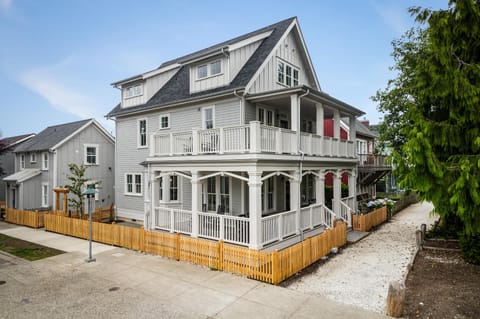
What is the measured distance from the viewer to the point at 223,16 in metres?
26.3

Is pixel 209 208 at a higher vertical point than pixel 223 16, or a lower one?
lower

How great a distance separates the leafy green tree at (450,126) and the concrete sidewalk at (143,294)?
363 centimetres

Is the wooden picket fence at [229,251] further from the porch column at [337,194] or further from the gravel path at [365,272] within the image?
the porch column at [337,194]

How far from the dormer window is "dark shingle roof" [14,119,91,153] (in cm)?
1232

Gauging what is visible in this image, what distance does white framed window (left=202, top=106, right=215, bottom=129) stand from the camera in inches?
614

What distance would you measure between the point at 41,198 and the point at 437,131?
83.0 ft

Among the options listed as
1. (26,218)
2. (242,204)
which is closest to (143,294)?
(242,204)

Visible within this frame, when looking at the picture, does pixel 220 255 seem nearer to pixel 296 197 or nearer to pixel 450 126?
pixel 296 197

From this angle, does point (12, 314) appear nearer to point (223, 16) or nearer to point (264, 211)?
point (264, 211)

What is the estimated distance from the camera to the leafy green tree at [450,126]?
23.6 ft

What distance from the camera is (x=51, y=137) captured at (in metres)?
23.8

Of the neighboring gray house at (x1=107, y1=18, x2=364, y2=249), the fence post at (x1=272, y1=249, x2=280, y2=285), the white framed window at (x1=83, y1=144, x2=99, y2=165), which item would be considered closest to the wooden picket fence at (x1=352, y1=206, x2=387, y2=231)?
the neighboring gray house at (x1=107, y1=18, x2=364, y2=249)

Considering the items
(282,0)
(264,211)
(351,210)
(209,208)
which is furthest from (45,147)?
(351,210)

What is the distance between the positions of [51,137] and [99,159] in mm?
4386
